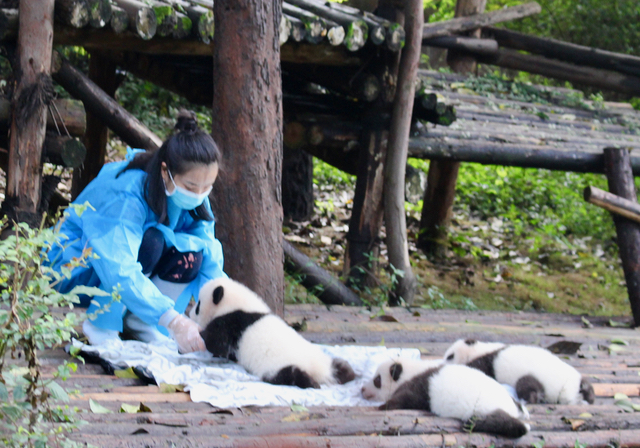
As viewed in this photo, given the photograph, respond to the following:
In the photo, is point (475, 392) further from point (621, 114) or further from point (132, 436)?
point (621, 114)

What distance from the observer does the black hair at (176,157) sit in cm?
309

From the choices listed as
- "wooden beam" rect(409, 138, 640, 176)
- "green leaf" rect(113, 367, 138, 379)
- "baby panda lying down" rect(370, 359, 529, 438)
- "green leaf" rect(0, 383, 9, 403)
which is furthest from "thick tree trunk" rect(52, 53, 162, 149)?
"green leaf" rect(0, 383, 9, 403)

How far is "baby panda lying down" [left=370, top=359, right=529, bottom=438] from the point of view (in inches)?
97.6

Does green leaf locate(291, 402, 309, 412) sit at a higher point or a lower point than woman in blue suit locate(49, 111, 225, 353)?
lower

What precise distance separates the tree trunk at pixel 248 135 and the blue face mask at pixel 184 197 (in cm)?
49

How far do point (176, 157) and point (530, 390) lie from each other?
79.6 inches

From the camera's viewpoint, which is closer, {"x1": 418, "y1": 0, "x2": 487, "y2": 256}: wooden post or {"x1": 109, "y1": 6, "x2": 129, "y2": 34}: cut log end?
{"x1": 109, "y1": 6, "x2": 129, "y2": 34}: cut log end

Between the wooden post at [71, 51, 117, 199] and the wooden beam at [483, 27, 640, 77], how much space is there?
16.1 ft

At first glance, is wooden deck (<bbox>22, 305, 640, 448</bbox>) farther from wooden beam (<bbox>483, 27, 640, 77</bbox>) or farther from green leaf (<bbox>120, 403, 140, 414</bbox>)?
wooden beam (<bbox>483, 27, 640, 77</bbox>)

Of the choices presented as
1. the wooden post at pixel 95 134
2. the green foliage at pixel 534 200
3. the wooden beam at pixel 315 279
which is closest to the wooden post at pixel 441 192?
the green foliage at pixel 534 200

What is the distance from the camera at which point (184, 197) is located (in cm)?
321

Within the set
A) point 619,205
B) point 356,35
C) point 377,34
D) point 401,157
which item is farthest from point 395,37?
point 619,205

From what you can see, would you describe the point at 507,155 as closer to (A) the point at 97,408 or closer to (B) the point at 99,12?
(B) the point at 99,12

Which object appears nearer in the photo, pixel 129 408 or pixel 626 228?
pixel 129 408
